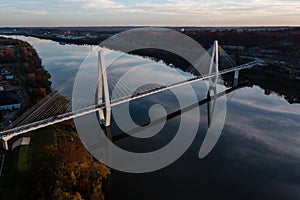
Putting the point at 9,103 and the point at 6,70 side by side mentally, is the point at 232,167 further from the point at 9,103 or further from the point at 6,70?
the point at 6,70

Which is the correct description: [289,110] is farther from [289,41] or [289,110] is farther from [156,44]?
[156,44]

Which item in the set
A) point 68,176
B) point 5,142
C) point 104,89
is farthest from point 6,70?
point 68,176

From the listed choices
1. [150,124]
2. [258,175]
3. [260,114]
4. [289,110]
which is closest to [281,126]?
[260,114]

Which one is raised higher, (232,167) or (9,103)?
(9,103)

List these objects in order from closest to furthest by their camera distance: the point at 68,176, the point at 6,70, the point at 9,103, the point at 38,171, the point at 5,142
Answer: the point at 68,176, the point at 38,171, the point at 5,142, the point at 9,103, the point at 6,70

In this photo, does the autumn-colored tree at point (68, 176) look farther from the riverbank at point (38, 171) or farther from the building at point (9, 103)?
the building at point (9, 103)

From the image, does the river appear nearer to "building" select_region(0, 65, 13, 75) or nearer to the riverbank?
the riverbank

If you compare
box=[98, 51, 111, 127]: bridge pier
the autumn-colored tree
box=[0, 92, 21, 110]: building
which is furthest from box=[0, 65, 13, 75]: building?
the autumn-colored tree
